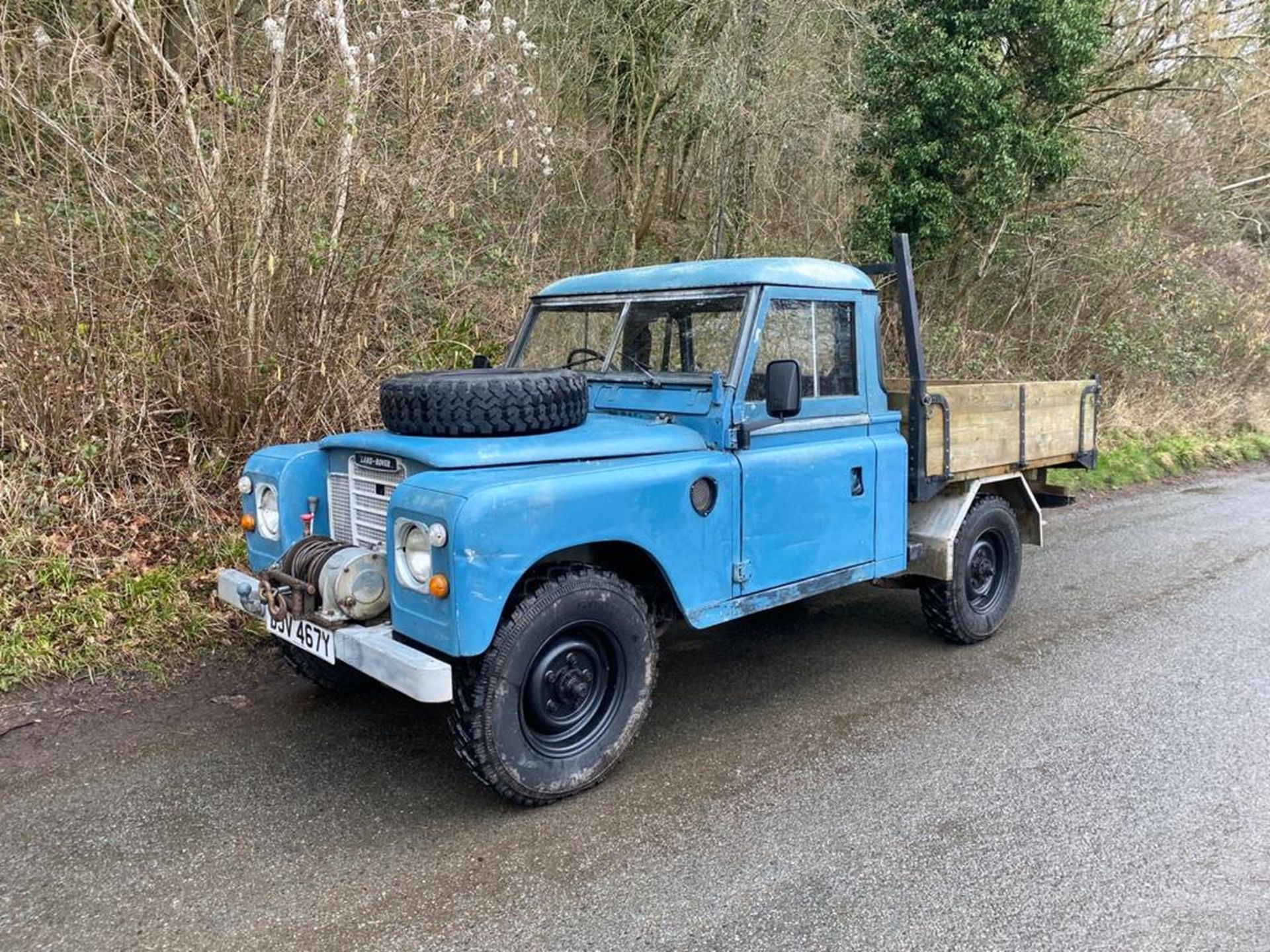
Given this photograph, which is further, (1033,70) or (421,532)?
(1033,70)

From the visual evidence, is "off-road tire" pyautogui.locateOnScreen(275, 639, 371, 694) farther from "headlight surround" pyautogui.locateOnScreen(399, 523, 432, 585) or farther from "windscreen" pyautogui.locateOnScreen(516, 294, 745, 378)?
"windscreen" pyautogui.locateOnScreen(516, 294, 745, 378)

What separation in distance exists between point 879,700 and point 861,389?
1.57m

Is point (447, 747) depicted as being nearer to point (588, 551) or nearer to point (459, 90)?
point (588, 551)

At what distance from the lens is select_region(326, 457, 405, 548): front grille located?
3.58 m

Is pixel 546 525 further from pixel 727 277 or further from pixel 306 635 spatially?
pixel 727 277

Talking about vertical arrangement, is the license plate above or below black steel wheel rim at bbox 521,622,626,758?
above

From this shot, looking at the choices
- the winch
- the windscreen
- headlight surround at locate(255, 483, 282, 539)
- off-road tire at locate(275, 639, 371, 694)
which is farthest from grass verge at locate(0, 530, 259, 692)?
the windscreen

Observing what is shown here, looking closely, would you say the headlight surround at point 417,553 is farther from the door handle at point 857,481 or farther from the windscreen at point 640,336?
the door handle at point 857,481

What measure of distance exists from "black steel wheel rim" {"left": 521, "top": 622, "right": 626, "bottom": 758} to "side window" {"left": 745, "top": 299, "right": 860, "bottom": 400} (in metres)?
1.31

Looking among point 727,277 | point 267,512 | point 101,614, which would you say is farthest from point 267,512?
point 727,277

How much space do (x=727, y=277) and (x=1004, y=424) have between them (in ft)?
7.41

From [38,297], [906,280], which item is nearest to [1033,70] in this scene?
[906,280]

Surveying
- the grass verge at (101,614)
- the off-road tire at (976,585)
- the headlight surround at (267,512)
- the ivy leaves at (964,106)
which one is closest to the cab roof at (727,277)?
the off-road tire at (976,585)

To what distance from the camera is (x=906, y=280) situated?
4.87 meters
